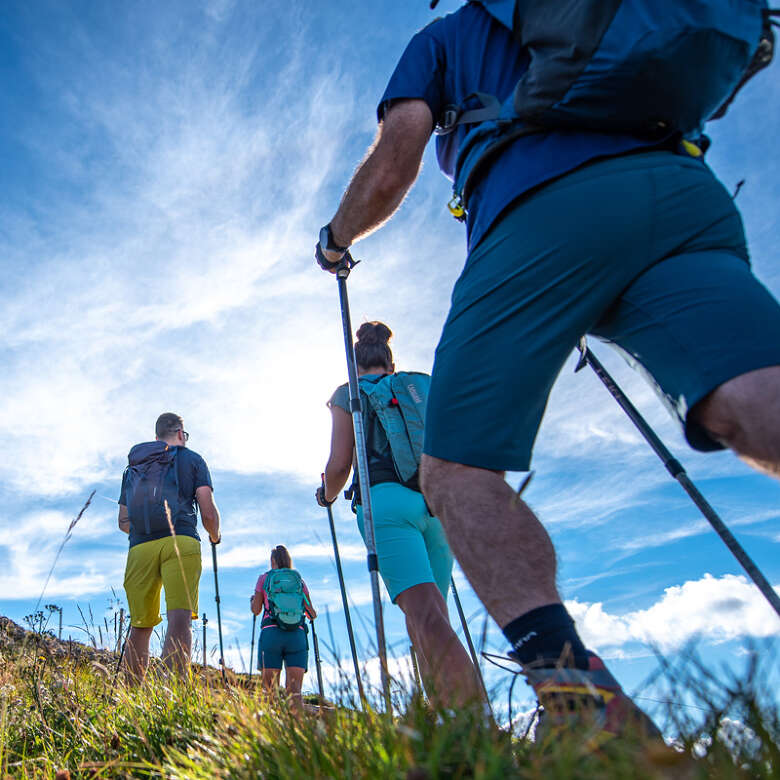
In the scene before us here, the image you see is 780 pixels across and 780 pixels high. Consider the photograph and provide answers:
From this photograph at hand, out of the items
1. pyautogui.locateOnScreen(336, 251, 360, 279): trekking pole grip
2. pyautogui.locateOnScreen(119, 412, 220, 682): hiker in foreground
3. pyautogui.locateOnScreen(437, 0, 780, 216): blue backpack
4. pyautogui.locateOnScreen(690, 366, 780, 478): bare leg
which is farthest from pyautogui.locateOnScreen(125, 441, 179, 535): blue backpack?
pyautogui.locateOnScreen(690, 366, 780, 478): bare leg

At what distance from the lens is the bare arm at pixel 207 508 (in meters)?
6.70

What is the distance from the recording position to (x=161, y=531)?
640cm

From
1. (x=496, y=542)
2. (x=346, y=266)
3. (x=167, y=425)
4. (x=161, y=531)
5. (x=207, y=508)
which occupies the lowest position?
(x=496, y=542)

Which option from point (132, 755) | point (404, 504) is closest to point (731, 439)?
point (404, 504)

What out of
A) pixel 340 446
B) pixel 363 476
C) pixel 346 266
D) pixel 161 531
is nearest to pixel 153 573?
pixel 161 531

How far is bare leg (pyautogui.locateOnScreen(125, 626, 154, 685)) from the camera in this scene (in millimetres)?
5938

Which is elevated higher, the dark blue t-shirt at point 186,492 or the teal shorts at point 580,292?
the dark blue t-shirt at point 186,492

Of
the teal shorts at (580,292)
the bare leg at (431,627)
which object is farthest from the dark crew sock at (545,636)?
the bare leg at (431,627)

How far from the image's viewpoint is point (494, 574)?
68.1 inches

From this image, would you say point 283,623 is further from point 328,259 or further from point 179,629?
point 328,259

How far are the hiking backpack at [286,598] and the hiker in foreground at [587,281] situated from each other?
6544 mm

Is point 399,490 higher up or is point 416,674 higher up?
point 399,490

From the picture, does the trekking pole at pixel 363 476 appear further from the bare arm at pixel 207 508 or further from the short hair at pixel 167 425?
the short hair at pixel 167 425

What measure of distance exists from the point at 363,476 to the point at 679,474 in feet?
4.89
